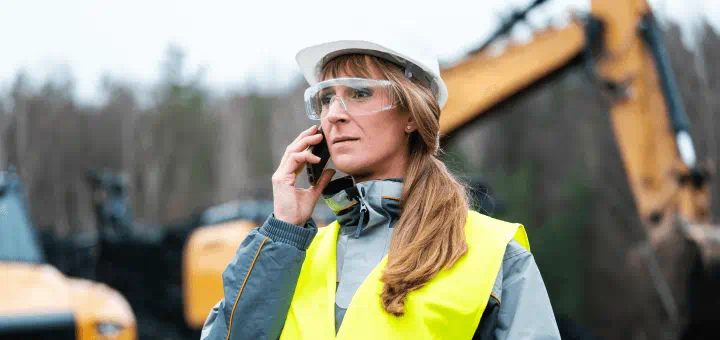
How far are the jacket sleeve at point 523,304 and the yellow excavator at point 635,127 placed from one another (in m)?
5.10

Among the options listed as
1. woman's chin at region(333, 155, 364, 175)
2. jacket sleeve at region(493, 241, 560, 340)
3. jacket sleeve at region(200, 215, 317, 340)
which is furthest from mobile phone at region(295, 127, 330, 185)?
jacket sleeve at region(493, 241, 560, 340)

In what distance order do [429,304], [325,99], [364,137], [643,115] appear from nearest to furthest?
[429,304], [364,137], [325,99], [643,115]

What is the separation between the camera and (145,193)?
3353 cm

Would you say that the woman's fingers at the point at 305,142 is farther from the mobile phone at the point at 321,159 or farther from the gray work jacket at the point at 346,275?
the gray work jacket at the point at 346,275

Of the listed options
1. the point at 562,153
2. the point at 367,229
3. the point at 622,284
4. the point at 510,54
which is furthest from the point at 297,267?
the point at 562,153

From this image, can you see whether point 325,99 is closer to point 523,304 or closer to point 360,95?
point 360,95

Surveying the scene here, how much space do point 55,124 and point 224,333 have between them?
32954 mm

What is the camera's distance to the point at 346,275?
1.98 metres

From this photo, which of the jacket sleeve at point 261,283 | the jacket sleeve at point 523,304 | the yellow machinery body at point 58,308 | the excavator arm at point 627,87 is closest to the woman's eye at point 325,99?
the jacket sleeve at point 261,283

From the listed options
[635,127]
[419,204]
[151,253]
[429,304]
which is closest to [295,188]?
[419,204]

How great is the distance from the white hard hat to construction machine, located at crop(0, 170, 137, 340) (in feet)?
9.97

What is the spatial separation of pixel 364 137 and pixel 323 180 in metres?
0.21

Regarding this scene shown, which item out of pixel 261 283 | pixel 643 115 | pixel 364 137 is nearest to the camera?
pixel 261 283

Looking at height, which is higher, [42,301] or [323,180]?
[323,180]
